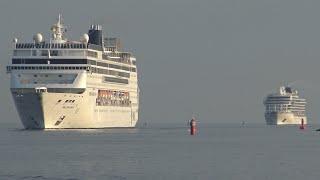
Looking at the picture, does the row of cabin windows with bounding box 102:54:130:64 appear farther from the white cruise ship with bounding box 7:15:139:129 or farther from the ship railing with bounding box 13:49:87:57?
the ship railing with bounding box 13:49:87:57

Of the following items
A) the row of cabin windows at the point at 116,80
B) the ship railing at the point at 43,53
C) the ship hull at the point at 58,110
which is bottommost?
the ship hull at the point at 58,110

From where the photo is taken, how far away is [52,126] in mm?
149125

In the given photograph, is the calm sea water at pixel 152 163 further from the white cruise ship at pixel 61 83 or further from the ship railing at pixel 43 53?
the ship railing at pixel 43 53

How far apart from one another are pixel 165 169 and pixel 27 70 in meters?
Answer: 78.4

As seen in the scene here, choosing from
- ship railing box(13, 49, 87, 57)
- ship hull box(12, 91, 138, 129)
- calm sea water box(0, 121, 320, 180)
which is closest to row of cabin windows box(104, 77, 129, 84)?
ship hull box(12, 91, 138, 129)

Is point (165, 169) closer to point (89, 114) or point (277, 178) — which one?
point (277, 178)

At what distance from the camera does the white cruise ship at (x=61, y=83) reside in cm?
14575

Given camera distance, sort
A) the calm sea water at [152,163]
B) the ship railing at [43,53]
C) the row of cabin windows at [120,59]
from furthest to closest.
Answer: the row of cabin windows at [120,59]
the ship railing at [43,53]
the calm sea water at [152,163]

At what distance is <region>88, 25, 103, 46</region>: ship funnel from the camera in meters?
174

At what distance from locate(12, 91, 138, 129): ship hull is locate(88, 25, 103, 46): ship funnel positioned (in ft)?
61.7

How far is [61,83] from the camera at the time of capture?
481 feet

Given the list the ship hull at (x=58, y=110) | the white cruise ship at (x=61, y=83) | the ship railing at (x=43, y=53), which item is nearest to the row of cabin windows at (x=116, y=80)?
the white cruise ship at (x=61, y=83)

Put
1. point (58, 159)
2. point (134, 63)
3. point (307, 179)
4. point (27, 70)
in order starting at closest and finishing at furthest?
point (307, 179)
point (58, 159)
point (27, 70)
point (134, 63)

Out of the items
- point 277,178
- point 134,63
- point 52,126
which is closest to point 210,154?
point 277,178
